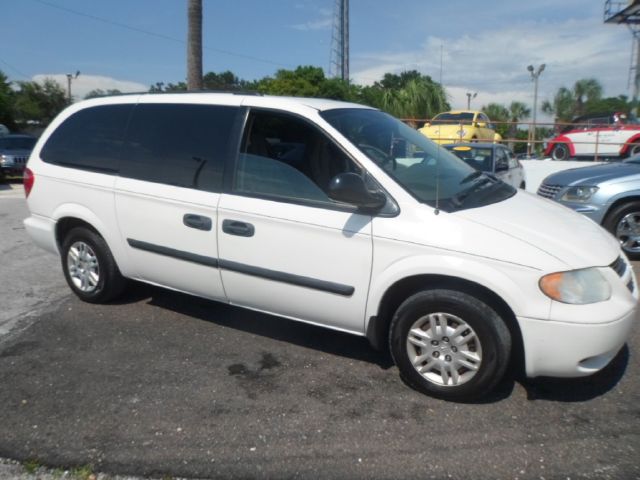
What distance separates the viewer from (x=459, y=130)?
16.9m

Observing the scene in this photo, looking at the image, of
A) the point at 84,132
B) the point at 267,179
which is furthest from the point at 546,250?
the point at 84,132

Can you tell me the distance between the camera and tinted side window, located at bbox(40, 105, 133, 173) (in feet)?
14.9

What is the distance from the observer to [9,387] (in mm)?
3527

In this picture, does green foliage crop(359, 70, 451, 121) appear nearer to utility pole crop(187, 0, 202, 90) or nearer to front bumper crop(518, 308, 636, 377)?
utility pole crop(187, 0, 202, 90)

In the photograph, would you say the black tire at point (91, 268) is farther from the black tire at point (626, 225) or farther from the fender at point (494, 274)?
the black tire at point (626, 225)

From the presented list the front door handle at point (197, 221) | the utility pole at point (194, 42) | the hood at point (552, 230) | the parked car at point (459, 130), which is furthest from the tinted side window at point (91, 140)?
the parked car at point (459, 130)

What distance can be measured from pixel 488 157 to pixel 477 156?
0.80 ft

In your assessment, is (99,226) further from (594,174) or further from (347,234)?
(594,174)

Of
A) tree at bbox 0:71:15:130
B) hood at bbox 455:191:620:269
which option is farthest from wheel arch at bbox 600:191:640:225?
tree at bbox 0:71:15:130

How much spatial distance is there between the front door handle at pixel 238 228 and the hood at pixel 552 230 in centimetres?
136


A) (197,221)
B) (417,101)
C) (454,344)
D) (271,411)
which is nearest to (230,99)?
(197,221)

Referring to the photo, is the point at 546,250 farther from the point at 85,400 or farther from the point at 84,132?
the point at 84,132

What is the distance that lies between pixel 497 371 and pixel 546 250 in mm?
742

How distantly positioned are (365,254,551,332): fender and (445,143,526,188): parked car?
6.99m
